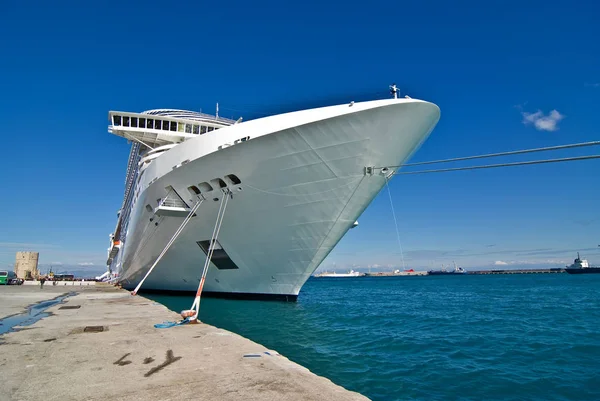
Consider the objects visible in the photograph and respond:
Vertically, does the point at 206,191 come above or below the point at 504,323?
above

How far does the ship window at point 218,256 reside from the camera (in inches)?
656

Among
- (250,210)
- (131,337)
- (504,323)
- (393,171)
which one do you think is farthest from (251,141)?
(504,323)

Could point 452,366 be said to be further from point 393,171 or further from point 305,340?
point 393,171

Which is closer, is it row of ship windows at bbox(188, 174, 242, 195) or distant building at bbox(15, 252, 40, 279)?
row of ship windows at bbox(188, 174, 242, 195)

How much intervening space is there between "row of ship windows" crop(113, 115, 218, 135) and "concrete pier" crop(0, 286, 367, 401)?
14.6 meters

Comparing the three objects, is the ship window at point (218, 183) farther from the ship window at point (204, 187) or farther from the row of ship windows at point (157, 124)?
the row of ship windows at point (157, 124)

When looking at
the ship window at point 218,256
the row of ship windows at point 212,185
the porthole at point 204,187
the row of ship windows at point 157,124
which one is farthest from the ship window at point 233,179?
the row of ship windows at point 157,124

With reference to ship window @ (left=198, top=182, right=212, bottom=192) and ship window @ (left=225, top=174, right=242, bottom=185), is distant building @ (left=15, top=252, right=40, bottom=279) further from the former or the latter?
ship window @ (left=225, top=174, right=242, bottom=185)

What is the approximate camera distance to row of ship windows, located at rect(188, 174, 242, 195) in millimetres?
14516

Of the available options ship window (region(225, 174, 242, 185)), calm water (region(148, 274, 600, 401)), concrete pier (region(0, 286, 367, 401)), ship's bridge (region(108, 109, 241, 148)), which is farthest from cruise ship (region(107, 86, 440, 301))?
concrete pier (region(0, 286, 367, 401))

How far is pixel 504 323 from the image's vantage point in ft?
48.4

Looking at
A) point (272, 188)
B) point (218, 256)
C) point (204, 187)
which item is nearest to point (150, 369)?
point (272, 188)

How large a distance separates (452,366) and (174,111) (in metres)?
21.0

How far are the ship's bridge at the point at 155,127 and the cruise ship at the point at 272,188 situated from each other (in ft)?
0.60
